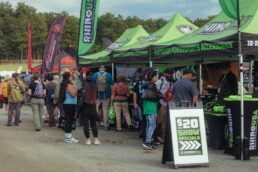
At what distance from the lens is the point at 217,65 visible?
57.1 feet

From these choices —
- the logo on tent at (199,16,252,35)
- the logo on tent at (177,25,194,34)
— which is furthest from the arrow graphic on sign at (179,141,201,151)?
the logo on tent at (177,25,194,34)

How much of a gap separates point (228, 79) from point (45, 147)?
4548 millimetres

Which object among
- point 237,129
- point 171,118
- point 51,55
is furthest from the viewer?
point 51,55

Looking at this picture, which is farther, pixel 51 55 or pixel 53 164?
pixel 51 55

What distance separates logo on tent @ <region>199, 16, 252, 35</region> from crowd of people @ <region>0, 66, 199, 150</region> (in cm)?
134

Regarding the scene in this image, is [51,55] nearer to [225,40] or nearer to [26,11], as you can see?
[225,40]

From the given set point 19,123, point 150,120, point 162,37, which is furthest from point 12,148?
point 162,37

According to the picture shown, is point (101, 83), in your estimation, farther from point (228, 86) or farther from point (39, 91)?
point (228, 86)

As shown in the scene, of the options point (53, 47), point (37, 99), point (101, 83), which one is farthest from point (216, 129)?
point (53, 47)

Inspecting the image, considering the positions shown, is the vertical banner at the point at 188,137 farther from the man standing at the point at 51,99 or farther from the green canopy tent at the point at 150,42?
the man standing at the point at 51,99

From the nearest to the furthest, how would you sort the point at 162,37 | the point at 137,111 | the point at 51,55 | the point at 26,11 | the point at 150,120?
1. the point at 150,120
2. the point at 137,111
3. the point at 162,37
4. the point at 51,55
5. the point at 26,11

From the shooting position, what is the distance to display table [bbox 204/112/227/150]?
1050 centimetres

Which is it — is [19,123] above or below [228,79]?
below

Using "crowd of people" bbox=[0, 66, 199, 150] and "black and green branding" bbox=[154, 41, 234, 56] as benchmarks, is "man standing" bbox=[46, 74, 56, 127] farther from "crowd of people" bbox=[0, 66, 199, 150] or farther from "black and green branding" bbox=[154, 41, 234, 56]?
"black and green branding" bbox=[154, 41, 234, 56]
